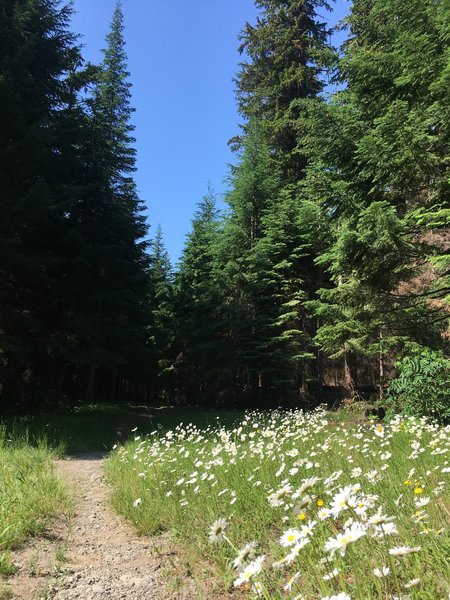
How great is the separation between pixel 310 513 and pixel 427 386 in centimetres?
521

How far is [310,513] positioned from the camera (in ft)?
8.56

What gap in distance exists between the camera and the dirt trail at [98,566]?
9.30ft

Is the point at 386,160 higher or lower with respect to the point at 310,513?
higher

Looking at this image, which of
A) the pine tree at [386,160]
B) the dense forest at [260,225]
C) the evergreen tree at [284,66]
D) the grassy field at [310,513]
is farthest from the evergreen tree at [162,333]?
the grassy field at [310,513]

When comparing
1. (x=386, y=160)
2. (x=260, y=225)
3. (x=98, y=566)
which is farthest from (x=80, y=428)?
(x=260, y=225)

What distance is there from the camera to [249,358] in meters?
16.6

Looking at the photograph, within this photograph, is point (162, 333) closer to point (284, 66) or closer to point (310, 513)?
point (284, 66)

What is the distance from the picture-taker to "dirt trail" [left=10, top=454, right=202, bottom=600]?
112 inches

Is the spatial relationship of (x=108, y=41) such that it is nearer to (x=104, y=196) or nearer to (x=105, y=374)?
(x=104, y=196)

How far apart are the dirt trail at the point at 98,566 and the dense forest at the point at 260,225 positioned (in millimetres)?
5585

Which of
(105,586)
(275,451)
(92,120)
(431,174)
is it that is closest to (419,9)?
(431,174)

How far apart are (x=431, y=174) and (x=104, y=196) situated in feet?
37.8

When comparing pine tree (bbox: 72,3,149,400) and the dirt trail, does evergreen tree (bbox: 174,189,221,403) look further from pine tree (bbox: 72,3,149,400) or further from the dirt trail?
the dirt trail

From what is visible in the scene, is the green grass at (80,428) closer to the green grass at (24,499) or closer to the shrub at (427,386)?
the green grass at (24,499)
